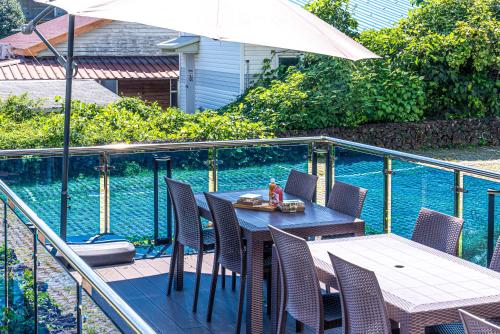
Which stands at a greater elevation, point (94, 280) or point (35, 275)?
point (94, 280)

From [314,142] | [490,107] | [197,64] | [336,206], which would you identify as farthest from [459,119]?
[336,206]

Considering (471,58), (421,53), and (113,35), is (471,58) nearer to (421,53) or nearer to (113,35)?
(421,53)

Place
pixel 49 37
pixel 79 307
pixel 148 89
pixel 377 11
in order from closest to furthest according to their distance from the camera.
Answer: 1. pixel 79 307
2. pixel 377 11
3. pixel 49 37
4. pixel 148 89

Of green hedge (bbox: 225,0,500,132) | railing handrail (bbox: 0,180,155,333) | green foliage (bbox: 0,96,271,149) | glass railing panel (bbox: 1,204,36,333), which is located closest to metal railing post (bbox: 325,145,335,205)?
glass railing panel (bbox: 1,204,36,333)

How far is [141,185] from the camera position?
886 cm

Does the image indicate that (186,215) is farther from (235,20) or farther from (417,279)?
(417,279)

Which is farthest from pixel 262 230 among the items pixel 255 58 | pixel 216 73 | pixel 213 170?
pixel 216 73

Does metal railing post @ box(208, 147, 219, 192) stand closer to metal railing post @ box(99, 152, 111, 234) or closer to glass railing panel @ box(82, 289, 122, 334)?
metal railing post @ box(99, 152, 111, 234)

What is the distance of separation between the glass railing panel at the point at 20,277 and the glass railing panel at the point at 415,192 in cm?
381

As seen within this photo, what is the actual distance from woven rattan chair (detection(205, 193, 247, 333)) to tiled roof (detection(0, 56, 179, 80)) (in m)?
23.3

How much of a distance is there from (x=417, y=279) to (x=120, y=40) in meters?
30.1

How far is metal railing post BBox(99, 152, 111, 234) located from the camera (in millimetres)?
8672

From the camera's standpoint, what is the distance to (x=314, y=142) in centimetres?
923

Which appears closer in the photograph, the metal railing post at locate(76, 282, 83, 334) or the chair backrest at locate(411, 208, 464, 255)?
the metal railing post at locate(76, 282, 83, 334)
